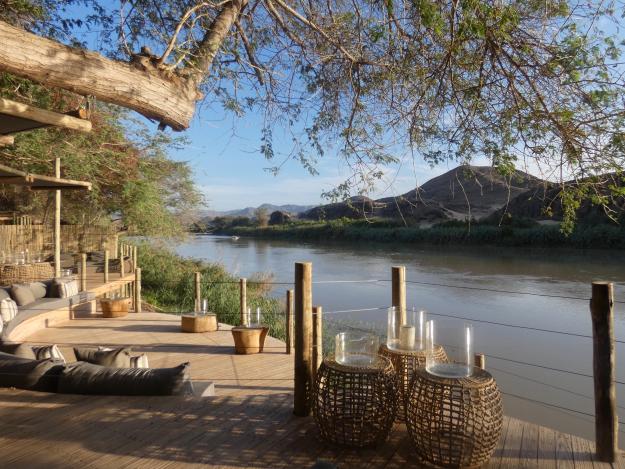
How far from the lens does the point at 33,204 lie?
42.2ft

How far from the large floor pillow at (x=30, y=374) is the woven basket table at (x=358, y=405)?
5.60ft

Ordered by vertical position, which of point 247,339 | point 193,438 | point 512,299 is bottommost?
point 512,299

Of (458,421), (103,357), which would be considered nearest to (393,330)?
(458,421)

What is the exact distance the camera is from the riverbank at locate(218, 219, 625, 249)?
17547 millimetres

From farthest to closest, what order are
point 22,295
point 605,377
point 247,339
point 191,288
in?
point 191,288 → point 22,295 → point 247,339 → point 605,377

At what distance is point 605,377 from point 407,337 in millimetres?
851

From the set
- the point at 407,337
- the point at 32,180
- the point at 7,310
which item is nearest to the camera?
the point at 407,337

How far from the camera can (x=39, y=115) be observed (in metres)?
2.47

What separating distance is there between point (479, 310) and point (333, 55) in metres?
9.14

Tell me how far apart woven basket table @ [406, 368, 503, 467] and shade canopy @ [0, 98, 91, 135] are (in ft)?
7.70

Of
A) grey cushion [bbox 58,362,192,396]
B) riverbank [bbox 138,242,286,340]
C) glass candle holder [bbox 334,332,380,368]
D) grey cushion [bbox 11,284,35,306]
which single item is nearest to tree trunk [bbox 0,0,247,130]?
grey cushion [bbox 58,362,192,396]

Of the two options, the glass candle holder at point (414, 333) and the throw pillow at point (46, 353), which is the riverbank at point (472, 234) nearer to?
the throw pillow at point (46, 353)

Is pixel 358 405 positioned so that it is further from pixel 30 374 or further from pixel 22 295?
pixel 22 295

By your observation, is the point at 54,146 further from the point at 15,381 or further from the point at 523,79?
the point at 523,79
